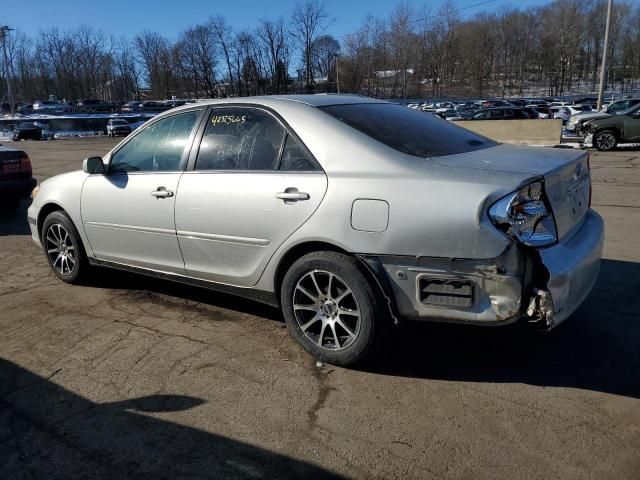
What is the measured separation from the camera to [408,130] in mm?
3746

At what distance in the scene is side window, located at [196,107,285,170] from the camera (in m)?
3.73

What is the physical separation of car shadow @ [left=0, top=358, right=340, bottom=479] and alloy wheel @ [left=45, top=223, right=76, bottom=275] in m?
2.12

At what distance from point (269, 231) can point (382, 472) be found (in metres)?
1.66

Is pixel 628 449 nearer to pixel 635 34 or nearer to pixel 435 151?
pixel 435 151

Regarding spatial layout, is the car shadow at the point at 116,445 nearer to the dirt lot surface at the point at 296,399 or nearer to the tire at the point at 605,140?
the dirt lot surface at the point at 296,399

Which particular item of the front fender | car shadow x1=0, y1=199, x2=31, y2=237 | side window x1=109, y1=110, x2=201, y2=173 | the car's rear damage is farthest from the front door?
car shadow x1=0, y1=199, x2=31, y2=237

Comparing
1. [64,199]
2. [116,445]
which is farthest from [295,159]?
[64,199]

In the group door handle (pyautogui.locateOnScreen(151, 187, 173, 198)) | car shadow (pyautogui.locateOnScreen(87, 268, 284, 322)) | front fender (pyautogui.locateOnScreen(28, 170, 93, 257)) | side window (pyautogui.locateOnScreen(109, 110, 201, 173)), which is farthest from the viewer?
front fender (pyautogui.locateOnScreen(28, 170, 93, 257))

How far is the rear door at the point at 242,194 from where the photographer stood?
348 cm

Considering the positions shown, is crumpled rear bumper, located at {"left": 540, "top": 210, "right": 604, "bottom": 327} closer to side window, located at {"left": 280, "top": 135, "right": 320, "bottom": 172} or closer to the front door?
side window, located at {"left": 280, "top": 135, "right": 320, "bottom": 172}

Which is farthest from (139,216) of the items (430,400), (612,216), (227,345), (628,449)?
(612,216)

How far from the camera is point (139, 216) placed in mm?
4379

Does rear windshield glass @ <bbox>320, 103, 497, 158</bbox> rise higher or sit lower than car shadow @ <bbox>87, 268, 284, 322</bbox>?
higher

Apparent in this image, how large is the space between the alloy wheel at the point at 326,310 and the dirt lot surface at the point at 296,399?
8.2 inches
